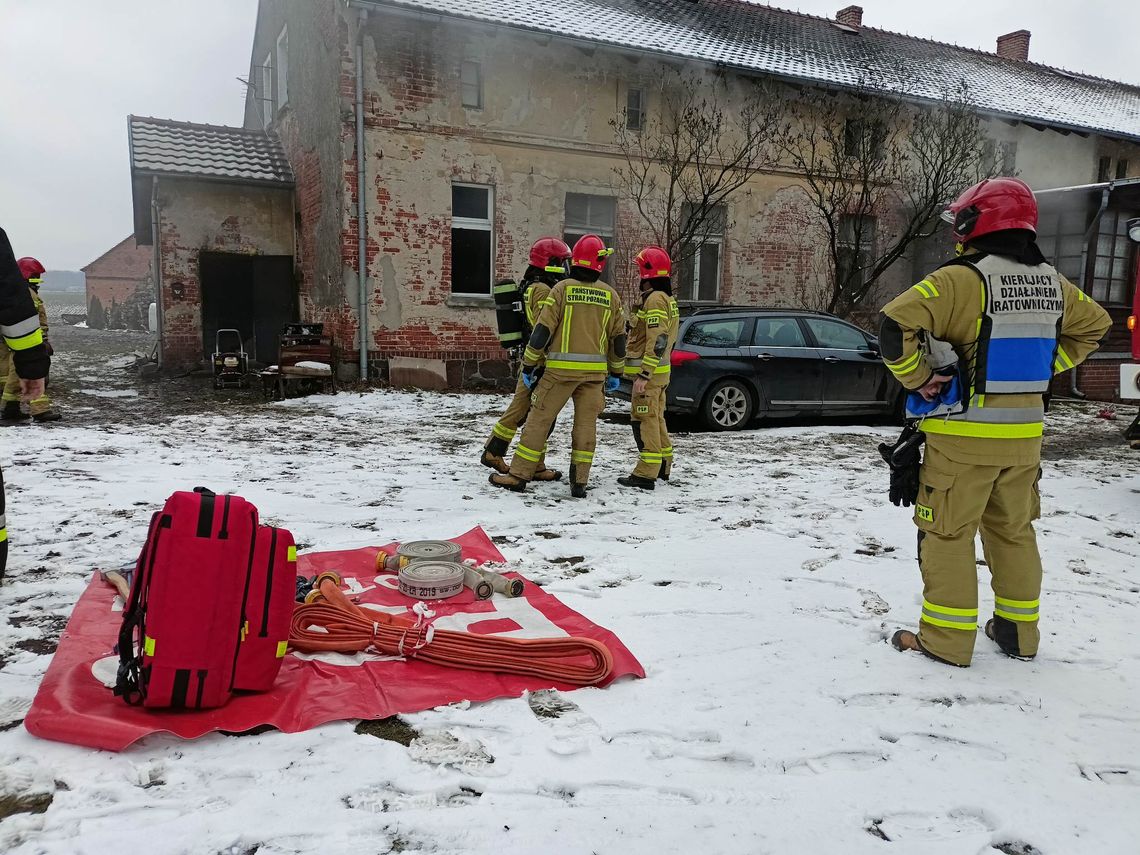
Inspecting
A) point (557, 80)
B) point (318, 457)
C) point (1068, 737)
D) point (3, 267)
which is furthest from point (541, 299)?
point (557, 80)

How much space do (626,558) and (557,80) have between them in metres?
10.8

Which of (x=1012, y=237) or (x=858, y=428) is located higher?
(x=1012, y=237)

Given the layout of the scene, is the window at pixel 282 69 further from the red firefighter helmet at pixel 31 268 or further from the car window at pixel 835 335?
the car window at pixel 835 335

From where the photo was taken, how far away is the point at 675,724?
2799 millimetres

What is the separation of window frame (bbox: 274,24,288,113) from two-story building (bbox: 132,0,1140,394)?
4.0 inches

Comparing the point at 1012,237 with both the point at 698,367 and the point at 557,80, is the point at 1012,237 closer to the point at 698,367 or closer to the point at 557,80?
the point at 698,367

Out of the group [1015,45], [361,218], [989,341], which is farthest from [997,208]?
[1015,45]

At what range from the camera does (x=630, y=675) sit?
3.15 metres

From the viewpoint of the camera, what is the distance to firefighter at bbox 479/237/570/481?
6.60m

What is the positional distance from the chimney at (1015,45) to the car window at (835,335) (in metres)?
17.8

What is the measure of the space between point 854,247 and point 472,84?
25.9 feet

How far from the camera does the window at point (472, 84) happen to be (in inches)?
498

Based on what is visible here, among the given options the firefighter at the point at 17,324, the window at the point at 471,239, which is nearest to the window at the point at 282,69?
the window at the point at 471,239

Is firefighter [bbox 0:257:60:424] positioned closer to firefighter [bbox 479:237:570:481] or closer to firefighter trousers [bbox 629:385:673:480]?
firefighter [bbox 479:237:570:481]
